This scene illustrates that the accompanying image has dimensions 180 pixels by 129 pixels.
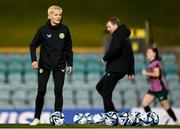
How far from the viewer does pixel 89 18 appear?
19.4m

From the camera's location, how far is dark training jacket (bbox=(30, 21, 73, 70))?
847 centimetres

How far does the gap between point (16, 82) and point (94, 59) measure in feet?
7.27

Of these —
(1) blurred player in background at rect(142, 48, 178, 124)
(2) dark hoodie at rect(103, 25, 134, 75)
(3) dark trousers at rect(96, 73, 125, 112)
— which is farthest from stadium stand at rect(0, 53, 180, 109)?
(2) dark hoodie at rect(103, 25, 134, 75)

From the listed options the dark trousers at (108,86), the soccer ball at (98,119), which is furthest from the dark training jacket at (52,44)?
the dark trousers at (108,86)

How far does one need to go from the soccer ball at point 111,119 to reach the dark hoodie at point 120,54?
88cm

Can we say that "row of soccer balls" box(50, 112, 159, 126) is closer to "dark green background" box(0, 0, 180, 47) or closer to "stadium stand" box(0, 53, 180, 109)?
"stadium stand" box(0, 53, 180, 109)

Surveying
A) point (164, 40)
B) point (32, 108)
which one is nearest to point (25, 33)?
point (164, 40)

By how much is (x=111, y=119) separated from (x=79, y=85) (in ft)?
22.2

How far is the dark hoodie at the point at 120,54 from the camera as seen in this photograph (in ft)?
30.1

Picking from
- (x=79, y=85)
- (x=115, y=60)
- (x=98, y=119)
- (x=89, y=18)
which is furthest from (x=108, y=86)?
(x=89, y=18)

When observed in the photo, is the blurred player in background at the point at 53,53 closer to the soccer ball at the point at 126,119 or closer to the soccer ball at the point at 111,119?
the soccer ball at the point at 111,119

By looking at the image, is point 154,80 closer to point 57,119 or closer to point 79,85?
point 79,85

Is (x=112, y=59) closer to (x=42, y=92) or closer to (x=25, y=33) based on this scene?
(x=42, y=92)

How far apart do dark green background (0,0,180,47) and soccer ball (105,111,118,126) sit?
10.7m
